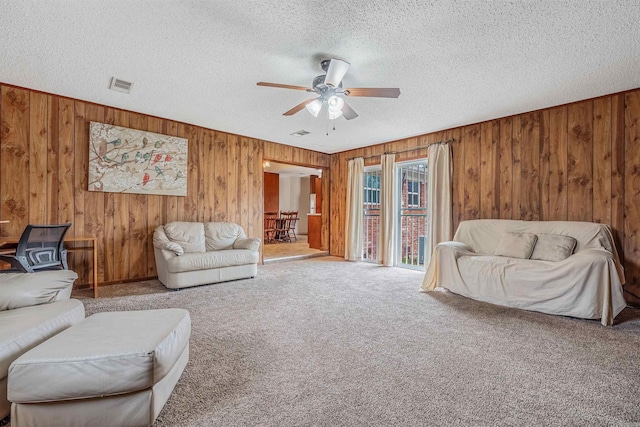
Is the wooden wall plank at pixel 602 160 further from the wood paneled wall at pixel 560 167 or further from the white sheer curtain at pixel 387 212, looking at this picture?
the white sheer curtain at pixel 387 212

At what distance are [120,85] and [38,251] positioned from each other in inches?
75.5

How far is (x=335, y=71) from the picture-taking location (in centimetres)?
254

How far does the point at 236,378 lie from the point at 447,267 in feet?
9.32

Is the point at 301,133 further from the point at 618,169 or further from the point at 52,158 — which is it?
the point at 618,169

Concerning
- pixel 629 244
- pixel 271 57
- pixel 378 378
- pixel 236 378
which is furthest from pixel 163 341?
pixel 629 244

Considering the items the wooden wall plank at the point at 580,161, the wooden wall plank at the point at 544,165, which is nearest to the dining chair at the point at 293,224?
the wooden wall plank at the point at 544,165

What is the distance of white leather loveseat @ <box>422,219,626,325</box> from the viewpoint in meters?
2.64

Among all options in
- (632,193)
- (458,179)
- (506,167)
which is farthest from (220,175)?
(632,193)

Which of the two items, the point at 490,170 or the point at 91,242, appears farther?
the point at 490,170

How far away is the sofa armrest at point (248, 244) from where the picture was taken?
4.47 meters

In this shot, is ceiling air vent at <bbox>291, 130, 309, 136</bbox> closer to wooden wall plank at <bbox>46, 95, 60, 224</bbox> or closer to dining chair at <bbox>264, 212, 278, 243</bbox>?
wooden wall plank at <bbox>46, 95, 60, 224</bbox>

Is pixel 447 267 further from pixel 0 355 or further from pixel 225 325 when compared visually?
pixel 0 355

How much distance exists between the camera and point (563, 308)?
279 cm

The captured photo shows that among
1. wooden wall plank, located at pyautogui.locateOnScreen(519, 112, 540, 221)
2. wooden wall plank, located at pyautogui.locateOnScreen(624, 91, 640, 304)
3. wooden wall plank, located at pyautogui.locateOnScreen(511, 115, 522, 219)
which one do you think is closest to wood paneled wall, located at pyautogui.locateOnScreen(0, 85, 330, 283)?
wooden wall plank, located at pyautogui.locateOnScreen(511, 115, 522, 219)
